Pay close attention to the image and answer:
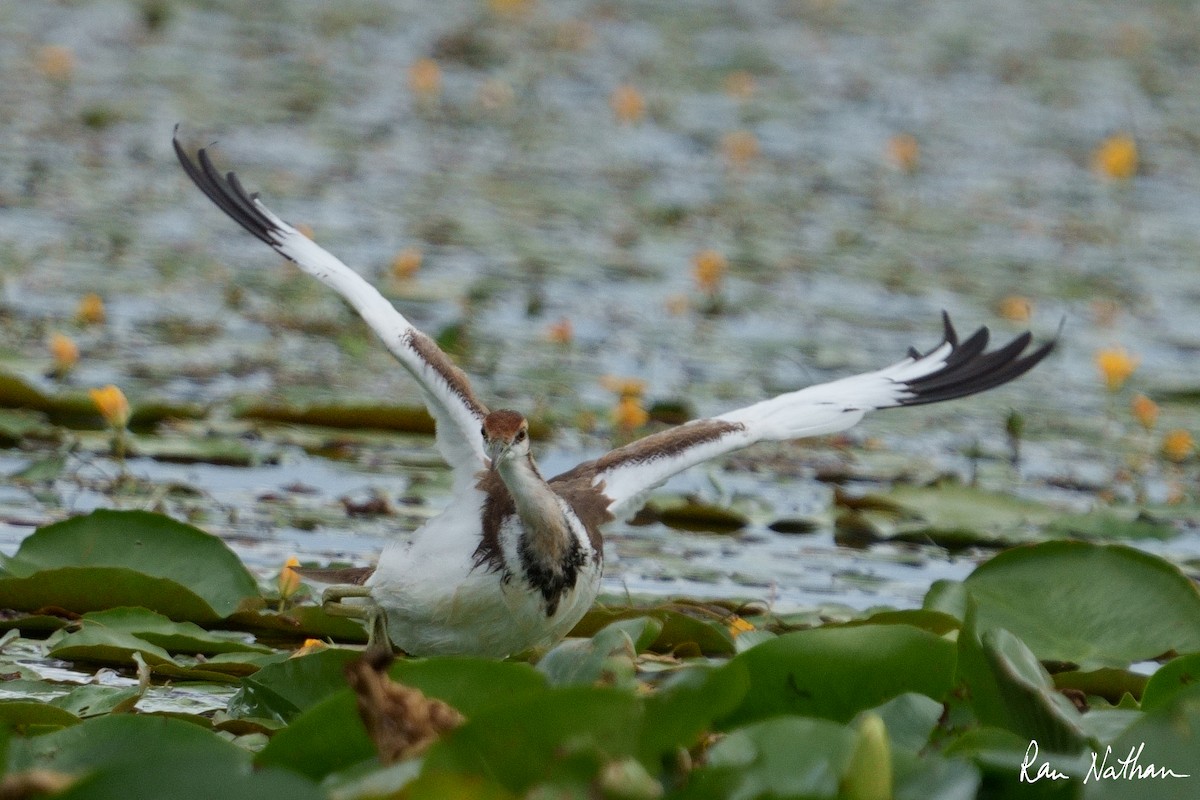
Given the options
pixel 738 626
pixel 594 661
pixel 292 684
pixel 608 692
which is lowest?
pixel 738 626

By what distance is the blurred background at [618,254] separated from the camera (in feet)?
22.3

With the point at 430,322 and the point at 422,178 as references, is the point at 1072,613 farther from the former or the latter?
the point at 422,178

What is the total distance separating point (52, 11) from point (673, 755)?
46.2ft

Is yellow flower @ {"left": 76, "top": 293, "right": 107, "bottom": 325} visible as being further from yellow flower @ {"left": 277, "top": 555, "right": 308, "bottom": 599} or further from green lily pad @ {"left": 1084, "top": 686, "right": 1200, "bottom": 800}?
green lily pad @ {"left": 1084, "top": 686, "right": 1200, "bottom": 800}

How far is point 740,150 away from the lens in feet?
40.6

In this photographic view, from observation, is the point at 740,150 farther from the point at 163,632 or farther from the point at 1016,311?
the point at 163,632

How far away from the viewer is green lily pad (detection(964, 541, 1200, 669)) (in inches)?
200

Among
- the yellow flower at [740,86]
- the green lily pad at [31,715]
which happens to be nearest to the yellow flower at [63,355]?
the green lily pad at [31,715]

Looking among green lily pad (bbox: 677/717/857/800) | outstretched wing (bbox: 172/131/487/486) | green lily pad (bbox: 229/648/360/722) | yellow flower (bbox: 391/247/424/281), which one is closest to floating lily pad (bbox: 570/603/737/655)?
outstretched wing (bbox: 172/131/487/486)

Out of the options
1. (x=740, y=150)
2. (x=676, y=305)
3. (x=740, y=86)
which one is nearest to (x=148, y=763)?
(x=676, y=305)

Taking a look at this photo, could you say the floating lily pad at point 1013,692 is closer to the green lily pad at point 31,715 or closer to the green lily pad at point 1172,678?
the green lily pad at point 1172,678

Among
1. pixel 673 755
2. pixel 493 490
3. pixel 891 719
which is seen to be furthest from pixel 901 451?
pixel 673 755

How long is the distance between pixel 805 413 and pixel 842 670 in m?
2.10

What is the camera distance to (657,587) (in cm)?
602
